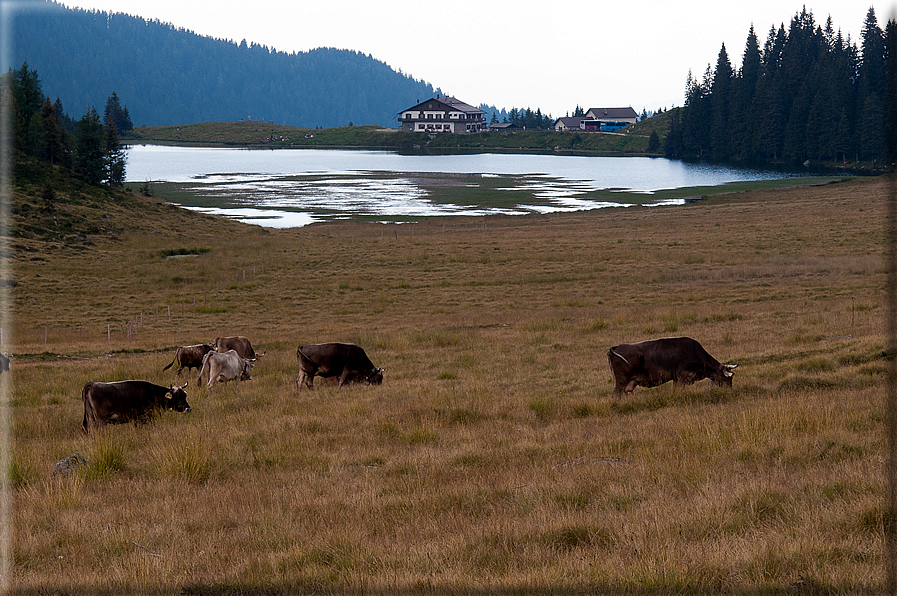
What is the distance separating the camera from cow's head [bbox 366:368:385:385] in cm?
1709

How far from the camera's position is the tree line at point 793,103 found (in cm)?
12694

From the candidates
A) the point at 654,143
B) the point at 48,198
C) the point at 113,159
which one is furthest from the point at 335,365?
the point at 654,143

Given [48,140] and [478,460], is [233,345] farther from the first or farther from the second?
[48,140]

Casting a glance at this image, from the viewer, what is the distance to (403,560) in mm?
6062

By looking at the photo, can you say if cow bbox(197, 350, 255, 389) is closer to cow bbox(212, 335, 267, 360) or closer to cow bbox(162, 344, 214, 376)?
cow bbox(162, 344, 214, 376)

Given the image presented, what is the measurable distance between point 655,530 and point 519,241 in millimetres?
49117

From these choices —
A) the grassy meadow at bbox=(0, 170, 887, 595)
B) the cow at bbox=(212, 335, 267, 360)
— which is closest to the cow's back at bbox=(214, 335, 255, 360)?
the cow at bbox=(212, 335, 267, 360)

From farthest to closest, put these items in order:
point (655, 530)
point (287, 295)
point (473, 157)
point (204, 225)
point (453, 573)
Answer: point (473, 157) → point (204, 225) → point (287, 295) → point (655, 530) → point (453, 573)

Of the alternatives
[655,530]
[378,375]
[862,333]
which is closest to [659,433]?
[655,530]

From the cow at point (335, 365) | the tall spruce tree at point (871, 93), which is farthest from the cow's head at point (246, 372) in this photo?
the tall spruce tree at point (871, 93)

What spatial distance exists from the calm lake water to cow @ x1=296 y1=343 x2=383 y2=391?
6081 cm

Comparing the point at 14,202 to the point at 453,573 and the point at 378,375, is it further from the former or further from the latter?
the point at 453,573

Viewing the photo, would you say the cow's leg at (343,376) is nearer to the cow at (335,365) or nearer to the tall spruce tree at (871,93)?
the cow at (335,365)

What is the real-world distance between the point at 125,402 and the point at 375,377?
5.75 metres
